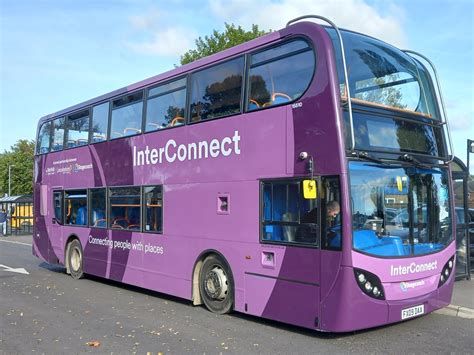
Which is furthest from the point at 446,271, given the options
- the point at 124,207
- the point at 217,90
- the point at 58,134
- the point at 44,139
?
the point at 44,139

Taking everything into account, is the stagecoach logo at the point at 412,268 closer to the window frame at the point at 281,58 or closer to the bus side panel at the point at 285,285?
the bus side panel at the point at 285,285

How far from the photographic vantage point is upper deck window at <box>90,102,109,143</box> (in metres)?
11.2

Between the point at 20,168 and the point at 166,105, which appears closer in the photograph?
the point at 166,105

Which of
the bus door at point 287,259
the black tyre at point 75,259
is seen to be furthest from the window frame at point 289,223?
the black tyre at point 75,259

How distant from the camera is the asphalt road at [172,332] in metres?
6.15

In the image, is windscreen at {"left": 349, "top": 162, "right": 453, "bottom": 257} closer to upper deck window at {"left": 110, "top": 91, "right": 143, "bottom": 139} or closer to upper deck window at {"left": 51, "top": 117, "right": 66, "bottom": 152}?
upper deck window at {"left": 110, "top": 91, "right": 143, "bottom": 139}

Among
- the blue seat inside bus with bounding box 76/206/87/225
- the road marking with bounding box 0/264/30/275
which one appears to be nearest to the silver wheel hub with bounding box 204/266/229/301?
the blue seat inside bus with bounding box 76/206/87/225

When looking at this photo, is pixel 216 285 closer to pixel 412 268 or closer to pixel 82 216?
pixel 412 268

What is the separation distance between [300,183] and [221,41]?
2099 centimetres

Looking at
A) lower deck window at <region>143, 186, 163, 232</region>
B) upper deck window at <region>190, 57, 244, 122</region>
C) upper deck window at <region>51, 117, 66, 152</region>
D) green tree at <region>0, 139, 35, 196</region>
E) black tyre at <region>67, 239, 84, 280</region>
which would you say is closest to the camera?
upper deck window at <region>190, 57, 244, 122</region>

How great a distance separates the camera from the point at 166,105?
9.35 meters

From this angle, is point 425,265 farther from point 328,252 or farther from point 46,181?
point 46,181

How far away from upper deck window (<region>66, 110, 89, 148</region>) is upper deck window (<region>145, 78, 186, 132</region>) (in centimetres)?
289

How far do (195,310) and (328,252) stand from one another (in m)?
3.22
